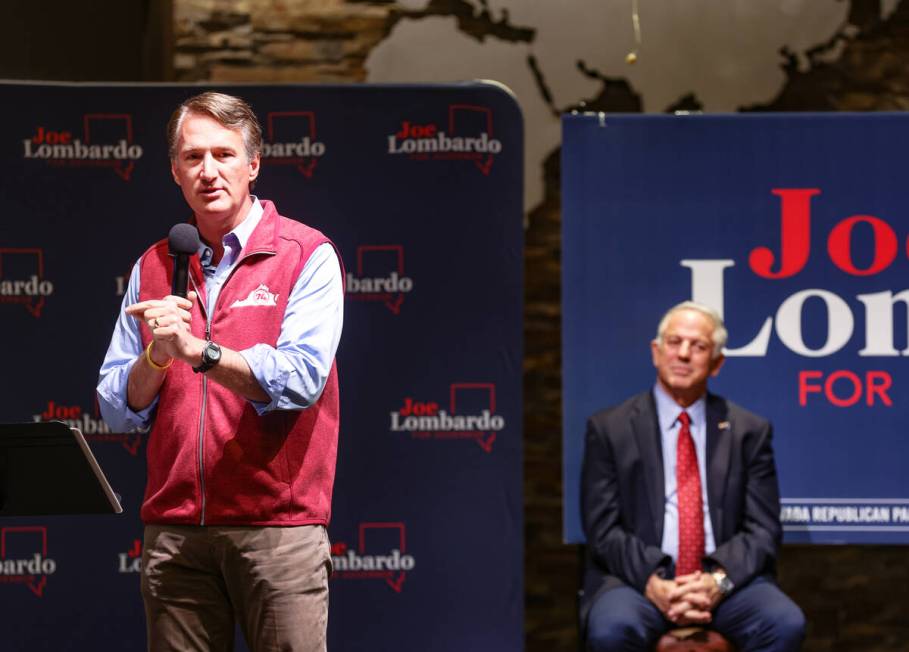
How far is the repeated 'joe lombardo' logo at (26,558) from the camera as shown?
4.05 metres

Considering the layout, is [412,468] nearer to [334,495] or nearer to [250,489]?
[334,495]

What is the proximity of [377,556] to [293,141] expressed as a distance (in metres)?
1.46

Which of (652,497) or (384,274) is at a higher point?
(384,274)

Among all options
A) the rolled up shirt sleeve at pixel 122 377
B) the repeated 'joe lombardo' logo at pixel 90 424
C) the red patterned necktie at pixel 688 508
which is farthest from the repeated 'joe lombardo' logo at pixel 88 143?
the red patterned necktie at pixel 688 508

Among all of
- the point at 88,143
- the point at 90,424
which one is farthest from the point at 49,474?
the point at 88,143

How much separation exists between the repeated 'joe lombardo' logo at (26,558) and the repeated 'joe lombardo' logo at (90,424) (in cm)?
36

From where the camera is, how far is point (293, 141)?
4.12 m

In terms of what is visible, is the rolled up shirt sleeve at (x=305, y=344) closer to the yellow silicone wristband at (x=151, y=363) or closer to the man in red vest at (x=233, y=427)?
the man in red vest at (x=233, y=427)

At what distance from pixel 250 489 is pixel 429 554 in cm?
188

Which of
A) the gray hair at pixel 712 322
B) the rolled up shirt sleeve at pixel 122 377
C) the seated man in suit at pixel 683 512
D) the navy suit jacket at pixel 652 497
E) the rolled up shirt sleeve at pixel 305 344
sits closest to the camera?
the rolled up shirt sleeve at pixel 305 344

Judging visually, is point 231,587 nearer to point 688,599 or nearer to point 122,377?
point 122,377

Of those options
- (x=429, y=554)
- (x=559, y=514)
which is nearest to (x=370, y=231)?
(x=429, y=554)

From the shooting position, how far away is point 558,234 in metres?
4.85

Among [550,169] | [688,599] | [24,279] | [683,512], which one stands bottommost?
[688,599]
